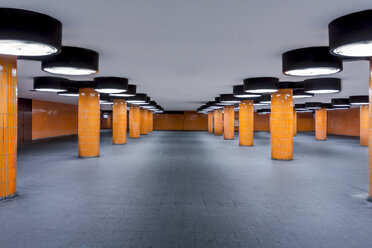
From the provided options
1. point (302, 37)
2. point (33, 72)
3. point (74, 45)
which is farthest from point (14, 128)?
point (302, 37)

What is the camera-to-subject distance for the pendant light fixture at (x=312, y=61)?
8664mm

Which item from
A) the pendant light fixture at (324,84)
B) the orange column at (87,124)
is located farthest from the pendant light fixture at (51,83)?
the pendant light fixture at (324,84)

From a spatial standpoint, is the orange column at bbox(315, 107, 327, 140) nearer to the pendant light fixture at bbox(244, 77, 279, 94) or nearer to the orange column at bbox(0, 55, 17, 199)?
the pendant light fixture at bbox(244, 77, 279, 94)

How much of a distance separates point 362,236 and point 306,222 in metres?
1.02

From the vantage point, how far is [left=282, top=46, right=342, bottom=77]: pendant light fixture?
8.66m

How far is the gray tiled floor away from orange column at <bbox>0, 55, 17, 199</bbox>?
0.55 m

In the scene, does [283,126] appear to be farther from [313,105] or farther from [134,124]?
[134,124]

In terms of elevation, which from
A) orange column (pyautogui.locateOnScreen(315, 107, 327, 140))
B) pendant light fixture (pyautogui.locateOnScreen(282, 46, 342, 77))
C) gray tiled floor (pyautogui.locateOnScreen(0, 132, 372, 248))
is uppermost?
pendant light fixture (pyautogui.locateOnScreen(282, 46, 342, 77))

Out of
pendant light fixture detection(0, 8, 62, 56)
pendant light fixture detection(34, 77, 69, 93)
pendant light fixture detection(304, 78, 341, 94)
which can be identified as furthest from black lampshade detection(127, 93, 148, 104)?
pendant light fixture detection(0, 8, 62, 56)

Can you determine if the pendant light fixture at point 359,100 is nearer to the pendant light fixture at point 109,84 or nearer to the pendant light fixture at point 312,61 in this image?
the pendant light fixture at point 312,61

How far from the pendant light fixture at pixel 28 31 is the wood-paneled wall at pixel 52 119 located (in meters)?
27.7

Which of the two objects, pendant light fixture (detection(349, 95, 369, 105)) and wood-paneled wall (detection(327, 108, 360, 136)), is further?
wood-paneled wall (detection(327, 108, 360, 136))

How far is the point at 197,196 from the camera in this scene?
791 centimetres

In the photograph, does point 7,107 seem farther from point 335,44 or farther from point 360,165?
point 360,165
